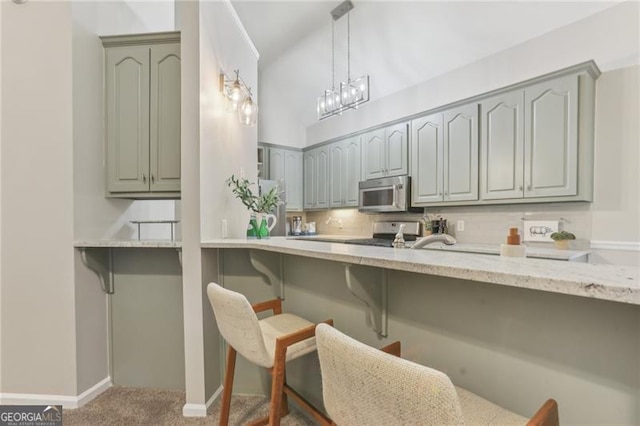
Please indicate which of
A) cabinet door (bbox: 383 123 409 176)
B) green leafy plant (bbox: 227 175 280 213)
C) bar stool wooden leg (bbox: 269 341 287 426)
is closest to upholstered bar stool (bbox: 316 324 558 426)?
bar stool wooden leg (bbox: 269 341 287 426)

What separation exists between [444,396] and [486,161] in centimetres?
283

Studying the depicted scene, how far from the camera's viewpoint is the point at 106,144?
7.13ft

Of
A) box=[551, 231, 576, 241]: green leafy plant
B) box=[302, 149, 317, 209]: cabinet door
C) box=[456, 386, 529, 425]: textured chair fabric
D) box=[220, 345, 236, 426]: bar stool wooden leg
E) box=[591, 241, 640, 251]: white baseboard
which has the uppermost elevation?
box=[302, 149, 317, 209]: cabinet door

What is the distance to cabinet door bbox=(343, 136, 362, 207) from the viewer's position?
4203 millimetres

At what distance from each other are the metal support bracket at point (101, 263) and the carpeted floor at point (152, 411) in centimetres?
73

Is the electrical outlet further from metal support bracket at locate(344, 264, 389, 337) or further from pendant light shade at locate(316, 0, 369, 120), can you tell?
pendant light shade at locate(316, 0, 369, 120)

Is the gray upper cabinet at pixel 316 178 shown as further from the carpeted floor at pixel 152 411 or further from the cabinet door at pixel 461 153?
the carpeted floor at pixel 152 411

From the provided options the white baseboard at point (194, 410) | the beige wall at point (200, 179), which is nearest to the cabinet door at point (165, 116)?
the beige wall at point (200, 179)

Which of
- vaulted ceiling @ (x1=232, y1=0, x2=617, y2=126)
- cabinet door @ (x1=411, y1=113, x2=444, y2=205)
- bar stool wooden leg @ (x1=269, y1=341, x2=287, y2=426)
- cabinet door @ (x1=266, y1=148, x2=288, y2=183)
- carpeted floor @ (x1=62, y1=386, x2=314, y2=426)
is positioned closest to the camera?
bar stool wooden leg @ (x1=269, y1=341, x2=287, y2=426)

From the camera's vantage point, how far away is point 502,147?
275 cm

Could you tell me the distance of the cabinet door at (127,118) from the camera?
214cm

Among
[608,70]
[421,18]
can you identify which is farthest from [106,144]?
[608,70]

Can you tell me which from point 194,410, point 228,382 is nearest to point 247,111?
point 228,382

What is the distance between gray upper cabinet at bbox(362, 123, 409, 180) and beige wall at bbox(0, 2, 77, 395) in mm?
3090
